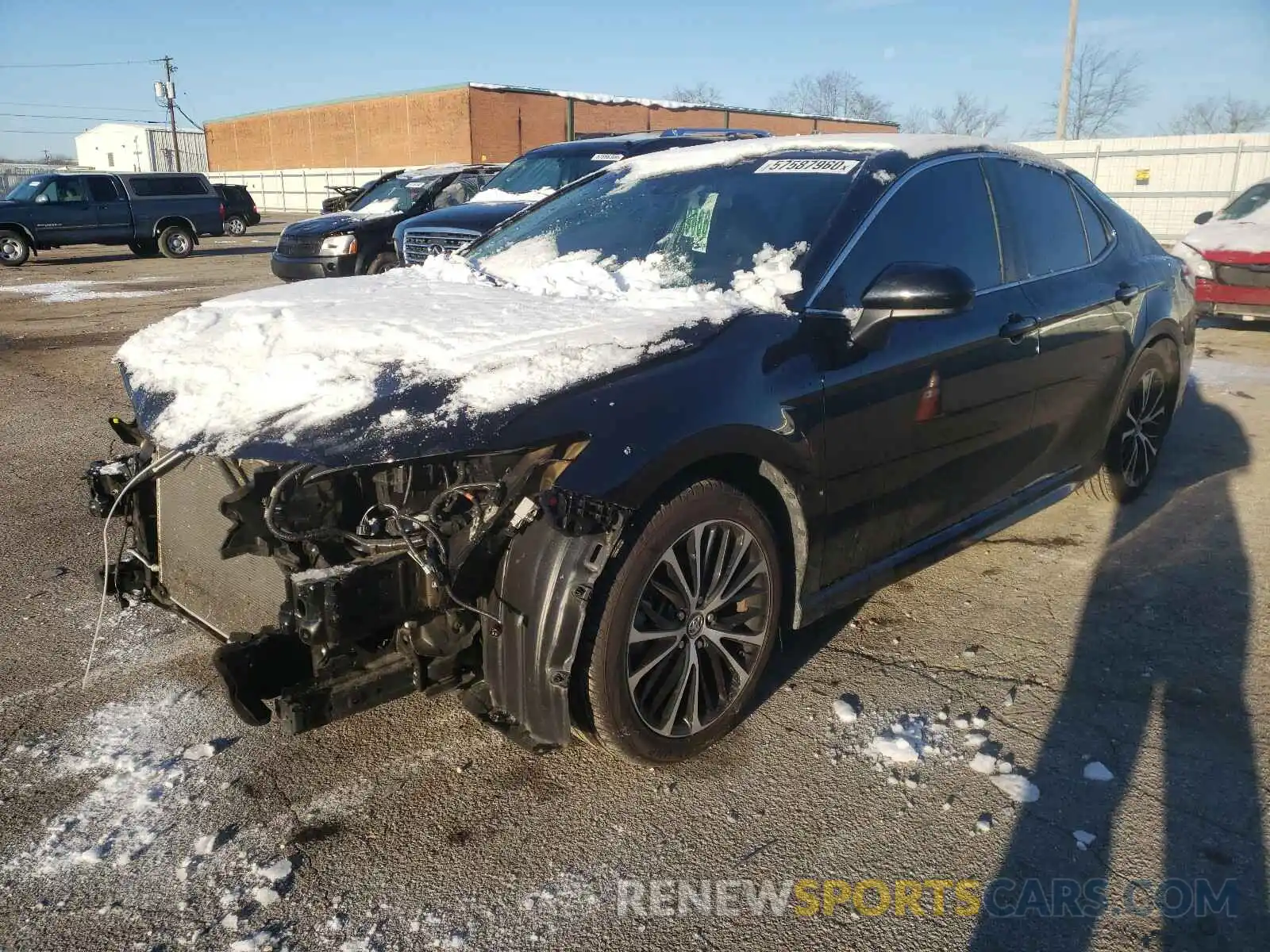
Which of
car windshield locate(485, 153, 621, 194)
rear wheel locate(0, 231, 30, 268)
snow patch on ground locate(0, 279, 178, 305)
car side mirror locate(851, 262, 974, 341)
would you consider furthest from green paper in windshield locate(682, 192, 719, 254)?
rear wheel locate(0, 231, 30, 268)

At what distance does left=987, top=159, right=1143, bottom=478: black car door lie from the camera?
3797 mm

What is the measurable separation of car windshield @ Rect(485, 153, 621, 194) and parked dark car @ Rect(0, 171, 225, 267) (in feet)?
44.1

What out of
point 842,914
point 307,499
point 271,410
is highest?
point 271,410

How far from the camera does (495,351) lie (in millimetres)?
2477

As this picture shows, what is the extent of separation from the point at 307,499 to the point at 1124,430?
3.95 metres

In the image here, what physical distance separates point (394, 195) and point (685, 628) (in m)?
12.0

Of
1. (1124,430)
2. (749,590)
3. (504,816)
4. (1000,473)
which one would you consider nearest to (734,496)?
(749,590)

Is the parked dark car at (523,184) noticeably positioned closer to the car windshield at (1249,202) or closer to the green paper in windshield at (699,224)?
the green paper in windshield at (699,224)

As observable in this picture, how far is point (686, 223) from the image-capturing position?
3510 millimetres

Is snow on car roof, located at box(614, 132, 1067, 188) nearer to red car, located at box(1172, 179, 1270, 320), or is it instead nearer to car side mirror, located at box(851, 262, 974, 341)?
car side mirror, located at box(851, 262, 974, 341)

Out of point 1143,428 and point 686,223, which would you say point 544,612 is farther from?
point 1143,428

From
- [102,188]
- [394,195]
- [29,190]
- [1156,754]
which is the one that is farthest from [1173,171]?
[29,190]

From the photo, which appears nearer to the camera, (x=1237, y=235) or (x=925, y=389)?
(x=925, y=389)

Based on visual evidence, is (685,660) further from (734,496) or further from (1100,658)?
(1100,658)
